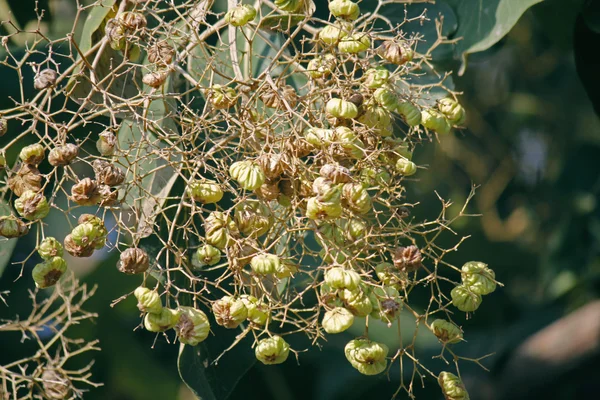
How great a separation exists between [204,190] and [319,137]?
0.23 meters

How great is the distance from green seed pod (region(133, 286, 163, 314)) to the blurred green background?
5.57ft

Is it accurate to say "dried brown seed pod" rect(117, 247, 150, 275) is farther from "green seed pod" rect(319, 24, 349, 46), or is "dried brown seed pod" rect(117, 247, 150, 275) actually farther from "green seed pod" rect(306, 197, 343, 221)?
"green seed pod" rect(319, 24, 349, 46)

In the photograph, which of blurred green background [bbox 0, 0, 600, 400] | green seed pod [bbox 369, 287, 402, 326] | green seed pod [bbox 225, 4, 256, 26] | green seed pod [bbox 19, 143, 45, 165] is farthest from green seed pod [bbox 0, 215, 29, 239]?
blurred green background [bbox 0, 0, 600, 400]

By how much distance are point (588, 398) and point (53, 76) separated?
372cm

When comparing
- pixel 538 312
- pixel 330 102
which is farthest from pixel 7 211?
pixel 538 312

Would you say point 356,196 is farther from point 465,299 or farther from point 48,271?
point 48,271

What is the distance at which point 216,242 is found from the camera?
1.27 meters

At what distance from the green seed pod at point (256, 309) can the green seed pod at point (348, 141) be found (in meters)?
0.30

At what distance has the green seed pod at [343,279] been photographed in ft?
3.88

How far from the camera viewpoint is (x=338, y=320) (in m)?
1.24

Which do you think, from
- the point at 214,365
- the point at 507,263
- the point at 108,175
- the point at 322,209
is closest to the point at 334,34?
the point at 322,209

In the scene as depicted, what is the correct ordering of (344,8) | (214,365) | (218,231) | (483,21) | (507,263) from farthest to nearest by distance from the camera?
(507,263)
(483,21)
(214,365)
(344,8)
(218,231)

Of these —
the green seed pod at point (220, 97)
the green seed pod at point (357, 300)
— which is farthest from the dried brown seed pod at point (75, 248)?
the green seed pod at point (357, 300)

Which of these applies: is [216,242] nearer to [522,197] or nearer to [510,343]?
[510,343]
